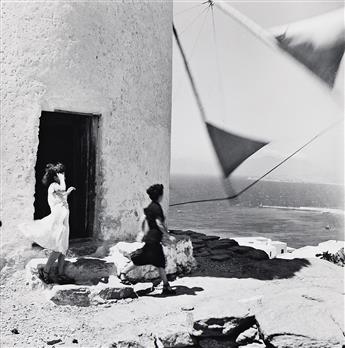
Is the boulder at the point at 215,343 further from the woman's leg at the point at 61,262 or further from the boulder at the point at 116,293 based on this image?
the woman's leg at the point at 61,262

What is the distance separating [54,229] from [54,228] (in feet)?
0.04

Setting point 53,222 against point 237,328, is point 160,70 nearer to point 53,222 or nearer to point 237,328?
point 53,222

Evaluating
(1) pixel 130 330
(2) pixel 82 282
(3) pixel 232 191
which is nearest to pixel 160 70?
(3) pixel 232 191

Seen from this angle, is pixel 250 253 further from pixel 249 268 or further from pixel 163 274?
pixel 163 274

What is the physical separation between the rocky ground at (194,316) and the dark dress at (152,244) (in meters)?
0.46

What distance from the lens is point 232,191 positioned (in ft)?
27.8

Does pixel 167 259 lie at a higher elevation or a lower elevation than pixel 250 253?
higher

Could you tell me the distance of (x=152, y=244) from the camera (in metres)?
6.07

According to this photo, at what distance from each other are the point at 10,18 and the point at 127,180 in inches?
114

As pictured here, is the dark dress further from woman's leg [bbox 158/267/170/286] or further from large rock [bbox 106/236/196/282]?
large rock [bbox 106/236/196/282]

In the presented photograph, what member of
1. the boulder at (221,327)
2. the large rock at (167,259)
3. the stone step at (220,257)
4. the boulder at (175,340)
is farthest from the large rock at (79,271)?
the stone step at (220,257)

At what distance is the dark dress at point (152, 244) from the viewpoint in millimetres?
6047

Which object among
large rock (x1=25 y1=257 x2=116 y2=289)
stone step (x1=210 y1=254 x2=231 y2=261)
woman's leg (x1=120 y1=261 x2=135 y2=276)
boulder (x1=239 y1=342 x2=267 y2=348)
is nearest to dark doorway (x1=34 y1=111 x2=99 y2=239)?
large rock (x1=25 y1=257 x2=116 y2=289)

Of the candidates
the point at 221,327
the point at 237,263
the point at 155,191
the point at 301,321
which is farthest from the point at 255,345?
the point at 237,263
